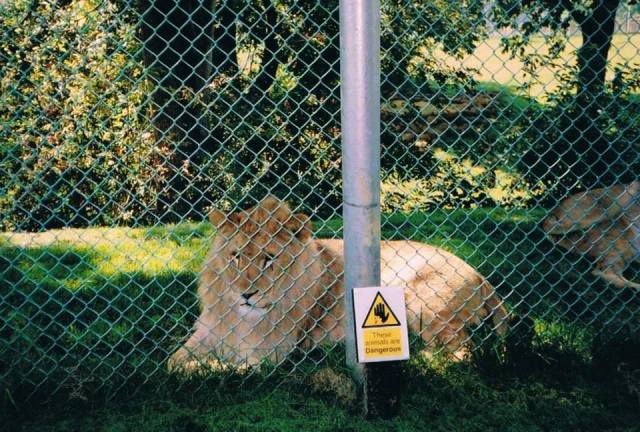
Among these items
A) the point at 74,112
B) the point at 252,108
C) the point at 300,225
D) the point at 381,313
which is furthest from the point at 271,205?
the point at 74,112

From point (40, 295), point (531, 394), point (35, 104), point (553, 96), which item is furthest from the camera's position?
point (35, 104)

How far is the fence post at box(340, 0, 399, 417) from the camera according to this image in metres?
2.52

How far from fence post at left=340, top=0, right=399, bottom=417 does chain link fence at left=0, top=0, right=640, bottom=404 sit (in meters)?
0.41

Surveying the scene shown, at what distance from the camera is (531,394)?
299 cm

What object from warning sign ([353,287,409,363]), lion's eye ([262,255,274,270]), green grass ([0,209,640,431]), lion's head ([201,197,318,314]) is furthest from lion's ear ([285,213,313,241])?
warning sign ([353,287,409,363])

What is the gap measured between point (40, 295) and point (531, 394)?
284 cm

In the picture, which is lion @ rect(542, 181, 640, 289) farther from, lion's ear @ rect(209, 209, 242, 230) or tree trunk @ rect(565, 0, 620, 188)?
lion's ear @ rect(209, 209, 242, 230)

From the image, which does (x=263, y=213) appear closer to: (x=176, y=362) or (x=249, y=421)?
(x=176, y=362)

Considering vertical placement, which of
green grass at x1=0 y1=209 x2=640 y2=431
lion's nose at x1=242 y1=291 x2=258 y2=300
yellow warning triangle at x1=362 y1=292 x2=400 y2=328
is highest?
lion's nose at x1=242 y1=291 x2=258 y2=300

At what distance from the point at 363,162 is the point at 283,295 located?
126 cm

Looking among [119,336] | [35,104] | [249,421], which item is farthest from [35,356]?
[35,104]

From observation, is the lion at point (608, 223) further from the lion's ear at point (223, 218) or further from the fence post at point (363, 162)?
the fence post at point (363, 162)

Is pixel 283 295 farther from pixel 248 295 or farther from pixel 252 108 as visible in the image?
pixel 252 108

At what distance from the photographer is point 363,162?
261 centimetres
